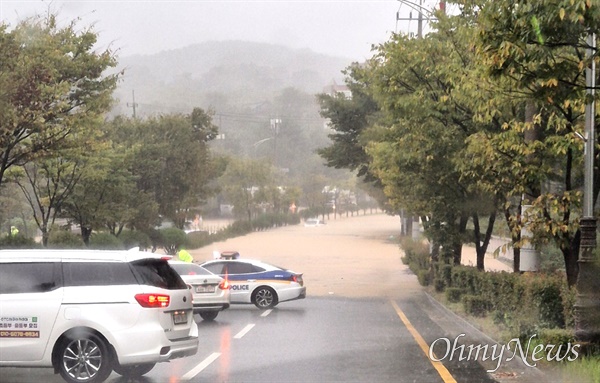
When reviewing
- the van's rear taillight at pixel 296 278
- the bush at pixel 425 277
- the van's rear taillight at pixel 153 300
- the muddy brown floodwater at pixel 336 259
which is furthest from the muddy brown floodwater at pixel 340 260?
the van's rear taillight at pixel 153 300

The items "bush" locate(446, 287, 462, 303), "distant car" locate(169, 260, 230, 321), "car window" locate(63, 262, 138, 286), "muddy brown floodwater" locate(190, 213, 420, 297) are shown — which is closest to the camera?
"car window" locate(63, 262, 138, 286)

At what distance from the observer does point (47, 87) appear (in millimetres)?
25000

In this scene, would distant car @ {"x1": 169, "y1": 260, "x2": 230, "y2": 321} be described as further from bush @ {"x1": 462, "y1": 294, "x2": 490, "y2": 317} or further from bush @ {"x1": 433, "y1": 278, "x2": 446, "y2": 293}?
bush @ {"x1": 433, "y1": 278, "x2": 446, "y2": 293}

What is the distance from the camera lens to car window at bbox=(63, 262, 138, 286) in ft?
36.9

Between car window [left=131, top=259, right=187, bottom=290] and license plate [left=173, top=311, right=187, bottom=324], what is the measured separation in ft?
1.12

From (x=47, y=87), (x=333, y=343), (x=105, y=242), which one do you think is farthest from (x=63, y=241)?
(x=333, y=343)

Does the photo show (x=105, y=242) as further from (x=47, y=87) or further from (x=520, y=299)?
(x=520, y=299)

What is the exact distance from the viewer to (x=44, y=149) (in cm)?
2741

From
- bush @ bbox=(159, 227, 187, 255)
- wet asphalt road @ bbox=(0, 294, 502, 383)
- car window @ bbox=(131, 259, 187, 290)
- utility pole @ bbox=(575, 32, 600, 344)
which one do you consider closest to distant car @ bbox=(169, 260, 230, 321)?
wet asphalt road @ bbox=(0, 294, 502, 383)

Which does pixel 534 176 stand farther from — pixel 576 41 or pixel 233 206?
pixel 233 206

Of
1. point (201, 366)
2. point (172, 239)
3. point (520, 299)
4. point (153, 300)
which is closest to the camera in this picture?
point (153, 300)

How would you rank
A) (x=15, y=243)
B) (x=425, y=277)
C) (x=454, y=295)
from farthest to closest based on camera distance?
(x=425, y=277)
(x=15, y=243)
(x=454, y=295)

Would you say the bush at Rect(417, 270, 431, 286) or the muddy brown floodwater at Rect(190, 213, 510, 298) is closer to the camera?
the bush at Rect(417, 270, 431, 286)

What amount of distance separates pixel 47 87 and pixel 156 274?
1487 cm
